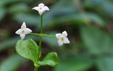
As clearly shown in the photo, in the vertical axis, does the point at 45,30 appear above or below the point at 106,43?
above

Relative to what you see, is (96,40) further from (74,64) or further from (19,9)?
(19,9)

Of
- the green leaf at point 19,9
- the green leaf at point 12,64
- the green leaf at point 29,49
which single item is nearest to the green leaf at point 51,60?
the green leaf at point 29,49

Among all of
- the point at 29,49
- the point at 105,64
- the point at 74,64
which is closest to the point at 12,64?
the point at 74,64

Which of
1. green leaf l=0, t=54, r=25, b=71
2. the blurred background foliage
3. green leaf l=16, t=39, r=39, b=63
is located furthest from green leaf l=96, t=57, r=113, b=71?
green leaf l=16, t=39, r=39, b=63

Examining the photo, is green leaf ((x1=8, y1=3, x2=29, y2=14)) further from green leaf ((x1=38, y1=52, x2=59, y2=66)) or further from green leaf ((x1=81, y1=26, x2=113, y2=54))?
green leaf ((x1=38, y1=52, x2=59, y2=66))

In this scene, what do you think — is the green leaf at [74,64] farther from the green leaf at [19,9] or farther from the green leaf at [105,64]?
the green leaf at [19,9]

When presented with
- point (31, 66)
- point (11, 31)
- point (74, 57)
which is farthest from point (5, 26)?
point (74, 57)

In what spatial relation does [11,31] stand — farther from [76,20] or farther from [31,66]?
[76,20]
